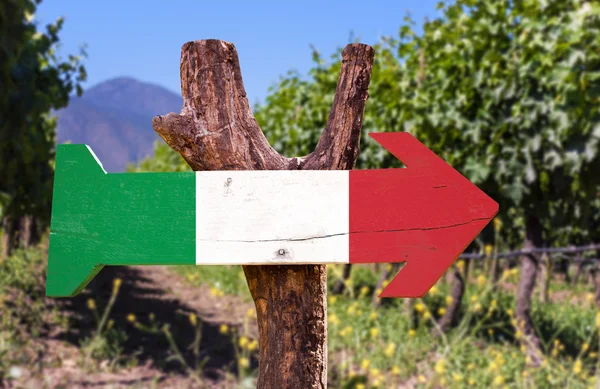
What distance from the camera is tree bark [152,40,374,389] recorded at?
4.26ft

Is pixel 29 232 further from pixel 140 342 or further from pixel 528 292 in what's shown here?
pixel 528 292

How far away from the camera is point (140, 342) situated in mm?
5809

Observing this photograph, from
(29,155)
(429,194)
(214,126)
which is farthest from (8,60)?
(429,194)

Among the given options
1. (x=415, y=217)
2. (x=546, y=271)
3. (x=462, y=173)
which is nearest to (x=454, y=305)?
(x=546, y=271)

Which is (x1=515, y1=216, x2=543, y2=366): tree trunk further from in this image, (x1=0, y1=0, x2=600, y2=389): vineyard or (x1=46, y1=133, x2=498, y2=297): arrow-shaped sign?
(x1=46, y1=133, x2=498, y2=297): arrow-shaped sign

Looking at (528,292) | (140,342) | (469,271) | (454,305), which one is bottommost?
(140,342)

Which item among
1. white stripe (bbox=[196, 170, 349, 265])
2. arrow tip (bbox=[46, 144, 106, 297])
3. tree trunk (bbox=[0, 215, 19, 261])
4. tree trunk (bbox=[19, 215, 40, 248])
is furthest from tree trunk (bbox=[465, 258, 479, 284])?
arrow tip (bbox=[46, 144, 106, 297])

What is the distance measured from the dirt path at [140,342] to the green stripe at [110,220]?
2.60 m

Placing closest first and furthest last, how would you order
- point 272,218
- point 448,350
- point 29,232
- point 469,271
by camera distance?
point 272,218 → point 448,350 → point 29,232 → point 469,271

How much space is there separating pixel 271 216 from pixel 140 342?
4.96 meters

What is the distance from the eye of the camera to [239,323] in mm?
6922

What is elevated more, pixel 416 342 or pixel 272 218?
pixel 272 218

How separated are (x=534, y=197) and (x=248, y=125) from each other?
492 cm

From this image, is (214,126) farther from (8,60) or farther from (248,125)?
(8,60)
